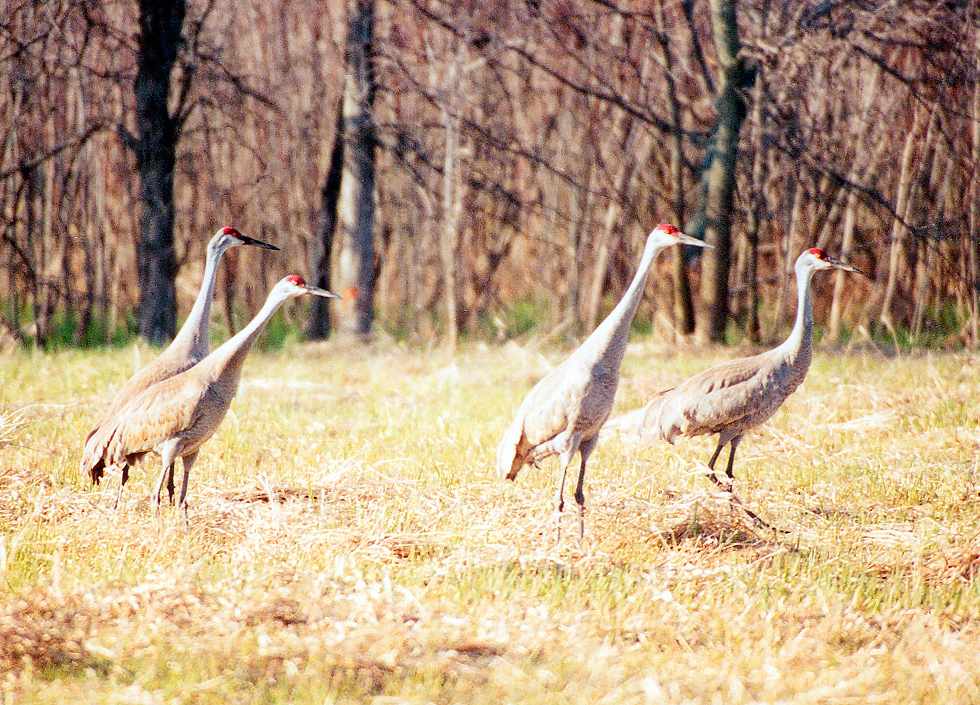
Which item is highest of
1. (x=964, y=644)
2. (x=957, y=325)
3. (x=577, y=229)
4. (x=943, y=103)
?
(x=943, y=103)

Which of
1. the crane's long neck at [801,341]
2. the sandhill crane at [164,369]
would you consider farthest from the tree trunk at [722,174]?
the sandhill crane at [164,369]

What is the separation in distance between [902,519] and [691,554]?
1168 mm

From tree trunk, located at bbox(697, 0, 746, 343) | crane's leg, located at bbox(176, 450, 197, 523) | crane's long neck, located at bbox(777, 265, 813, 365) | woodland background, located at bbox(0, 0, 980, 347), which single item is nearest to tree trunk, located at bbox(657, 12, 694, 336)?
woodland background, located at bbox(0, 0, 980, 347)

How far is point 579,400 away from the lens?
5.02 metres

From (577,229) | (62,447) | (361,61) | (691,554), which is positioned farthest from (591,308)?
(691,554)

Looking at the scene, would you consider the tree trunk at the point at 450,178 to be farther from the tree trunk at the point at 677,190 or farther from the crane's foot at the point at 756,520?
the crane's foot at the point at 756,520

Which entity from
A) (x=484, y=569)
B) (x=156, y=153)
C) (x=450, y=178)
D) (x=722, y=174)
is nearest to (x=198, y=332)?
(x=484, y=569)

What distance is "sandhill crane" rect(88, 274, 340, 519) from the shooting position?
4973 mm

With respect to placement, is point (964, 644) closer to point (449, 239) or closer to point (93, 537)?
point (93, 537)

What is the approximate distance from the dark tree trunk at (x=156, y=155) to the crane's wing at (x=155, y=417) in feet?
20.3

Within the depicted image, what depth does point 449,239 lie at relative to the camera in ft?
36.0

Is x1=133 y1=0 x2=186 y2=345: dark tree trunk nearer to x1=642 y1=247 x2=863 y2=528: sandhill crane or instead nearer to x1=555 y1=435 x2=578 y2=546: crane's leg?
x1=642 y1=247 x2=863 y2=528: sandhill crane

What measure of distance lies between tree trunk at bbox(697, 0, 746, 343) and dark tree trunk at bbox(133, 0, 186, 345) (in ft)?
14.5

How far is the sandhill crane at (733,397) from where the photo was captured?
573 centimetres
